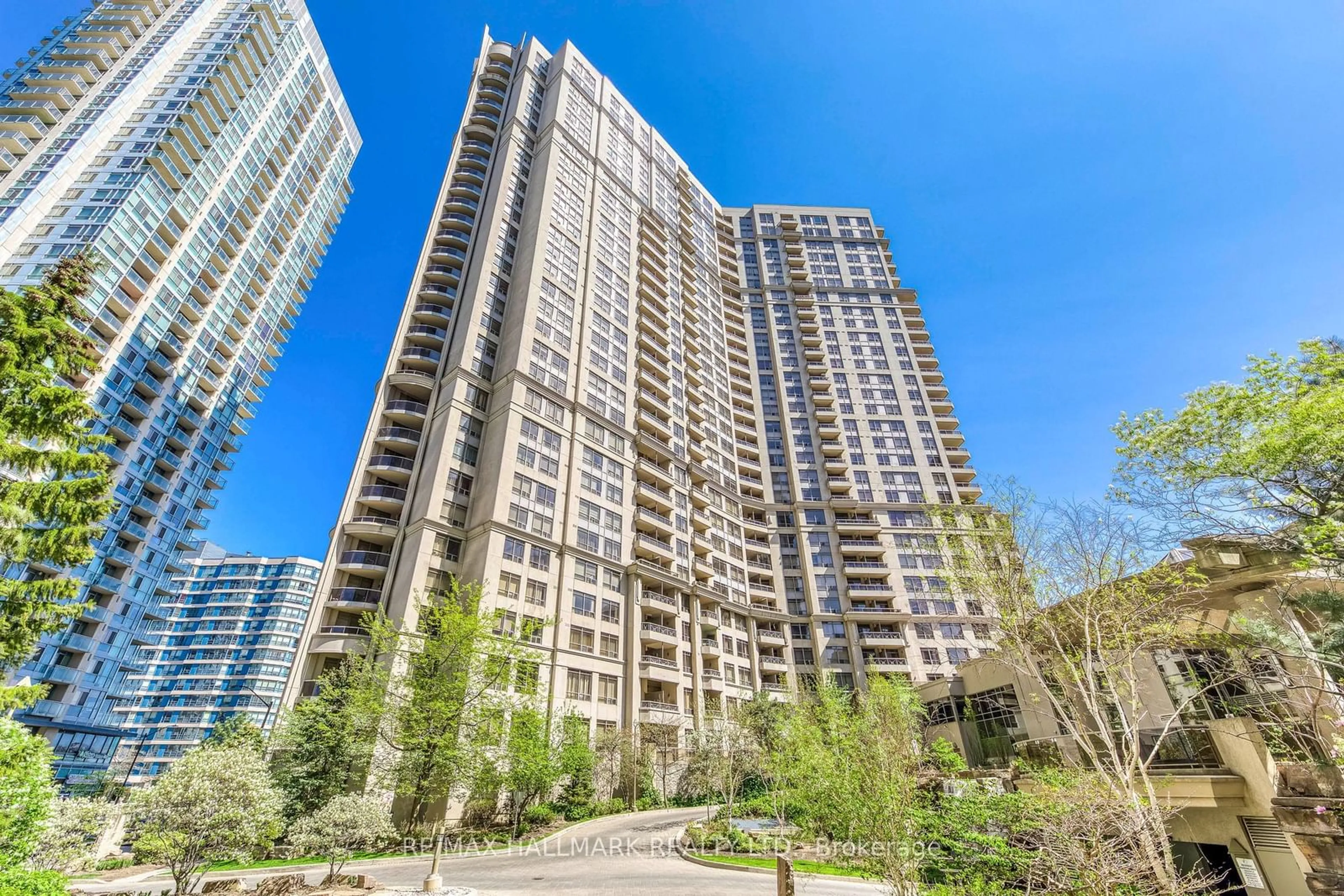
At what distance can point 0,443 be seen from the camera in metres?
14.4

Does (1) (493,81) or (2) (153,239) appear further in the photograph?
(1) (493,81)

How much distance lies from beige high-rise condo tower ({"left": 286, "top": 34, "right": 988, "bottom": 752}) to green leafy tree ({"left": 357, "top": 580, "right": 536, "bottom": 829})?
1578 cm

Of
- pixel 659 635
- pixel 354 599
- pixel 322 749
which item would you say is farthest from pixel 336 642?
pixel 659 635

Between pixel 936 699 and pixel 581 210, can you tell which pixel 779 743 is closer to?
pixel 936 699

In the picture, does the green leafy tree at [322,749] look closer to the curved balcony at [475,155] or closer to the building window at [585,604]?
the building window at [585,604]

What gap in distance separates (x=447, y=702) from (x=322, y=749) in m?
14.6

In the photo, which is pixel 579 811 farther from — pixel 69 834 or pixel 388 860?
pixel 69 834

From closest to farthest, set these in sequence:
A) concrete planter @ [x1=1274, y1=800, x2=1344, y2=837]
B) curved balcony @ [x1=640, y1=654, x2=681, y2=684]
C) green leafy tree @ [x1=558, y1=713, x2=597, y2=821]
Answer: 1. concrete planter @ [x1=1274, y1=800, x2=1344, y2=837]
2. green leafy tree @ [x1=558, y1=713, x2=597, y2=821]
3. curved balcony @ [x1=640, y1=654, x2=681, y2=684]

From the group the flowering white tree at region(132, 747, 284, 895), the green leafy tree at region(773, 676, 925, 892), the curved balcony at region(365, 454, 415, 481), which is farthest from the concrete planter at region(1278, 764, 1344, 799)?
the curved balcony at region(365, 454, 415, 481)

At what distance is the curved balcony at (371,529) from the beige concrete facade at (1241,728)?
42.8 m

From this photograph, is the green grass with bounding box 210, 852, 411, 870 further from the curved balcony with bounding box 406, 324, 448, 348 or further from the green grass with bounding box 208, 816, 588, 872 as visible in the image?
the curved balcony with bounding box 406, 324, 448, 348

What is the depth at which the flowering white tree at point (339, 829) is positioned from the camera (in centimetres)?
1780

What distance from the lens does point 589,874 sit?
803 inches

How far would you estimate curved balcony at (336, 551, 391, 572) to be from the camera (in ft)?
139
